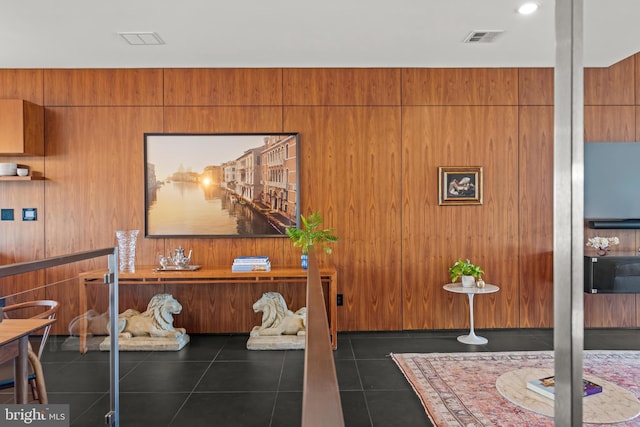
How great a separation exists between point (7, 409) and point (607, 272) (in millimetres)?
4755

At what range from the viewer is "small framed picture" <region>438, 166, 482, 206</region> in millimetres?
4445

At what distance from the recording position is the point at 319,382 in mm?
669

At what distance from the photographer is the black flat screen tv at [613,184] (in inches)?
172

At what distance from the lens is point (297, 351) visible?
3.90 m

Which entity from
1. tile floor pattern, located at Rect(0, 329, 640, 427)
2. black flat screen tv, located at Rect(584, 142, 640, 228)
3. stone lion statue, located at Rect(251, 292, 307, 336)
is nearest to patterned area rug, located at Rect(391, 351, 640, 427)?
tile floor pattern, located at Rect(0, 329, 640, 427)

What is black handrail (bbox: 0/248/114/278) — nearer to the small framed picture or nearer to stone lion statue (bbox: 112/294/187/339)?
stone lion statue (bbox: 112/294/187/339)

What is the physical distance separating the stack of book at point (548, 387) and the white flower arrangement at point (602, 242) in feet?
7.64

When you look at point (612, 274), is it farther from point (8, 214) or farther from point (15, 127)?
point (8, 214)
